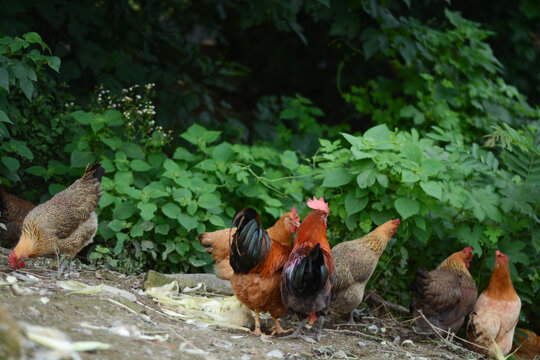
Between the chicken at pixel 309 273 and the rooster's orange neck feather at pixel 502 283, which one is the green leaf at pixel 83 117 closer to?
the chicken at pixel 309 273

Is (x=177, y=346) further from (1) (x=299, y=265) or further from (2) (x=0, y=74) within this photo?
(2) (x=0, y=74)

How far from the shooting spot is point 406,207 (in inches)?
178

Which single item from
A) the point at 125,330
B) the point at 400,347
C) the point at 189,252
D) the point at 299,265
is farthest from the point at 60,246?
the point at 400,347

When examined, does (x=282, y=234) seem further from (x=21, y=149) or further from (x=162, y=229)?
(x=21, y=149)

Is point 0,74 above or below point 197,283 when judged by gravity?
above

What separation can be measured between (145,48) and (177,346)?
4571 mm

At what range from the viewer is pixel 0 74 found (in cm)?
403

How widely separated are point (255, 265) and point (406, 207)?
1.38m

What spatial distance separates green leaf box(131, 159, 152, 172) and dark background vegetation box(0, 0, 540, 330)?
13 millimetres

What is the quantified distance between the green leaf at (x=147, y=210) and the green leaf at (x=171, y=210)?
9cm

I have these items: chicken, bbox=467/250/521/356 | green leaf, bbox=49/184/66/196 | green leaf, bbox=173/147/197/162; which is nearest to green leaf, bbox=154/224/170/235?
green leaf, bbox=173/147/197/162

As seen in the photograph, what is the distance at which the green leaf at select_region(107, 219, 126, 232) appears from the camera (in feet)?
15.5

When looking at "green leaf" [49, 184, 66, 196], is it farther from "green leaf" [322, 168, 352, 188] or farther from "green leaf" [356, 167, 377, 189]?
"green leaf" [356, 167, 377, 189]

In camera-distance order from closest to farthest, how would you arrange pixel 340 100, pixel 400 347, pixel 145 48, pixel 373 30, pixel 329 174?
pixel 400 347, pixel 329 174, pixel 373 30, pixel 145 48, pixel 340 100
